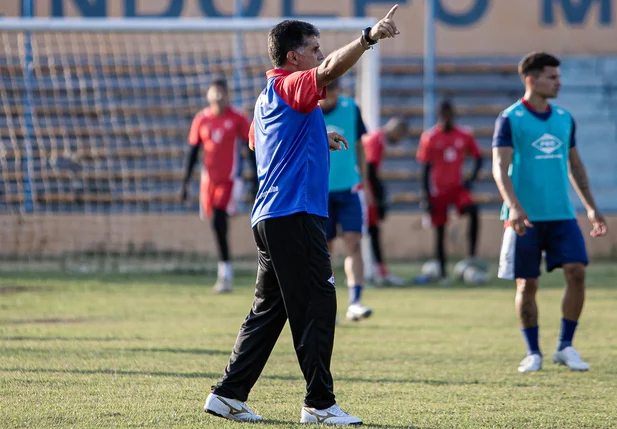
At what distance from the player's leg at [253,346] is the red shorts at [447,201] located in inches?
343

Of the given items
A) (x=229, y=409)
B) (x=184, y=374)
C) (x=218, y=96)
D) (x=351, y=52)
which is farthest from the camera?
(x=218, y=96)

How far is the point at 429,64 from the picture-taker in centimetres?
1825

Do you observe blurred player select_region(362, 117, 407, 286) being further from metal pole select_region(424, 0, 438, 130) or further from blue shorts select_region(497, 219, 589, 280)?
blue shorts select_region(497, 219, 589, 280)

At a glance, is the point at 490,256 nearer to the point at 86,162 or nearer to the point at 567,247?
the point at 86,162

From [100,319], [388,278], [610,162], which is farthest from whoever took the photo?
[610,162]

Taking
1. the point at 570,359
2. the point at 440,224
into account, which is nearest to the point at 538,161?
the point at 570,359

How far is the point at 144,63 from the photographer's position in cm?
1673

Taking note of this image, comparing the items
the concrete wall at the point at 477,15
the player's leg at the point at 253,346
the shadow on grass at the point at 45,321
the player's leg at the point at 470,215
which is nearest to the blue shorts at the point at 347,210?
the shadow on grass at the point at 45,321

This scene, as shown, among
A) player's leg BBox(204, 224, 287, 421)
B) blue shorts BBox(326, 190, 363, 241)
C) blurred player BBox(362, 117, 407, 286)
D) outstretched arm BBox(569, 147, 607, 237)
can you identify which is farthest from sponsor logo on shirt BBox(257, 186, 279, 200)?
blurred player BBox(362, 117, 407, 286)

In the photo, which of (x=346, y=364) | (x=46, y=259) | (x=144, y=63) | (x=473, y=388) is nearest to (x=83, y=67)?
(x=144, y=63)

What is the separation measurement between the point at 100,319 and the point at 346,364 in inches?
122

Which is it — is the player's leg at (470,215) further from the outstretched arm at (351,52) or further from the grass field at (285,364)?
the outstretched arm at (351,52)

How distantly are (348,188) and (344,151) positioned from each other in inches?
12.5

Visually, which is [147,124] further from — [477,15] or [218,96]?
[477,15]
